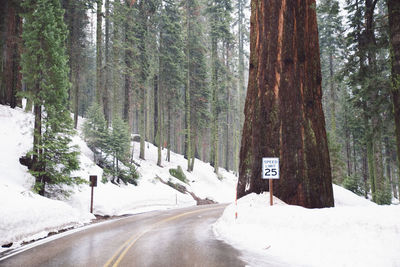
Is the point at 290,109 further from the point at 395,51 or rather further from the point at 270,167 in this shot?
the point at 395,51

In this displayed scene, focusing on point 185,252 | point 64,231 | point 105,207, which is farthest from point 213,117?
point 185,252

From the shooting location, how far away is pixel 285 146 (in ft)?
33.3

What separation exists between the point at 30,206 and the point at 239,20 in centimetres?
4480

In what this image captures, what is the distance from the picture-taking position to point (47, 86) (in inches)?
591

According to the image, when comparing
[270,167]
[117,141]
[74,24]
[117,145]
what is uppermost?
[74,24]

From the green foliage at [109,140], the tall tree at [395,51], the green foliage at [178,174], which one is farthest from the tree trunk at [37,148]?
the green foliage at [178,174]

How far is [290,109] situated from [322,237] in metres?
4.64

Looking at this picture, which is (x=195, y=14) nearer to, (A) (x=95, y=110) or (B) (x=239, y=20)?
(B) (x=239, y=20)

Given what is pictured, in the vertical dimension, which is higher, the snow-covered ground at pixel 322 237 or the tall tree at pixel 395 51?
the tall tree at pixel 395 51

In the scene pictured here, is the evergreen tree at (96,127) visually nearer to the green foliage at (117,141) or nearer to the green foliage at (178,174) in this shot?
the green foliage at (117,141)

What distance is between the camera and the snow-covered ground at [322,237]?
5.76 meters

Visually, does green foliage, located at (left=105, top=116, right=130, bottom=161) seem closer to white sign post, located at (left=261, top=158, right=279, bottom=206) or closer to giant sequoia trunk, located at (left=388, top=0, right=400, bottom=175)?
white sign post, located at (left=261, top=158, right=279, bottom=206)

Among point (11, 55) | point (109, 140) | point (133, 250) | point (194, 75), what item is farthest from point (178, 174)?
point (133, 250)

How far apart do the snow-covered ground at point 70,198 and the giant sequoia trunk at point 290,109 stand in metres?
7.41
